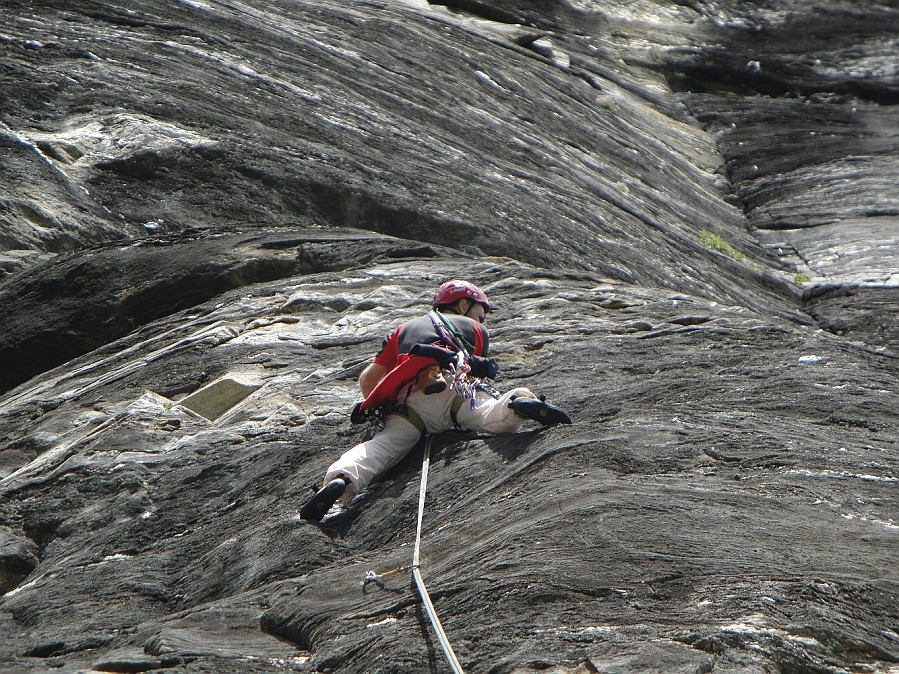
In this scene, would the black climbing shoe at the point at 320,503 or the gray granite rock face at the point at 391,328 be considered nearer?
the gray granite rock face at the point at 391,328

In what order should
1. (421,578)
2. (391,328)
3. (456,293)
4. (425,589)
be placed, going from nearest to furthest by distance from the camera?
(425,589) < (421,578) < (456,293) < (391,328)

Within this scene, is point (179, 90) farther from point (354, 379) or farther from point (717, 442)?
point (717, 442)

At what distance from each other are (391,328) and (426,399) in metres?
2.85

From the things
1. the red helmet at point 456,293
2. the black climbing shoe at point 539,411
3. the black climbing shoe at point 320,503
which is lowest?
the black climbing shoe at point 320,503

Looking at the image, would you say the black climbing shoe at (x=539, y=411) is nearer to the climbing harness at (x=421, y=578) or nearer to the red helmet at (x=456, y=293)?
the climbing harness at (x=421, y=578)

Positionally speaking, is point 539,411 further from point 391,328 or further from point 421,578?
point 391,328

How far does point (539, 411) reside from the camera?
22.7 ft

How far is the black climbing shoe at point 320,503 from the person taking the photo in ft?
22.0

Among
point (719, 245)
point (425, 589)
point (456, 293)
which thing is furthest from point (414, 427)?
point (719, 245)

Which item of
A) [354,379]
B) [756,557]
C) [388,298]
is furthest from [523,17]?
[756,557]

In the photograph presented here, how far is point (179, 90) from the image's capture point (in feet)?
45.8

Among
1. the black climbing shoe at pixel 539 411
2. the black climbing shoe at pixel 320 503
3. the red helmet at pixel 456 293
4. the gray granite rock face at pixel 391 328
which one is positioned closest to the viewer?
the gray granite rock face at pixel 391 328

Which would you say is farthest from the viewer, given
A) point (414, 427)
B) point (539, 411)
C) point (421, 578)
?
point (414, 427)

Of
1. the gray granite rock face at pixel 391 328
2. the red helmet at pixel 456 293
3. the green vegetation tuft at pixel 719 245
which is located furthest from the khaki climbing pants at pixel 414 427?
the green vegetation tuft at pixel 719 245
